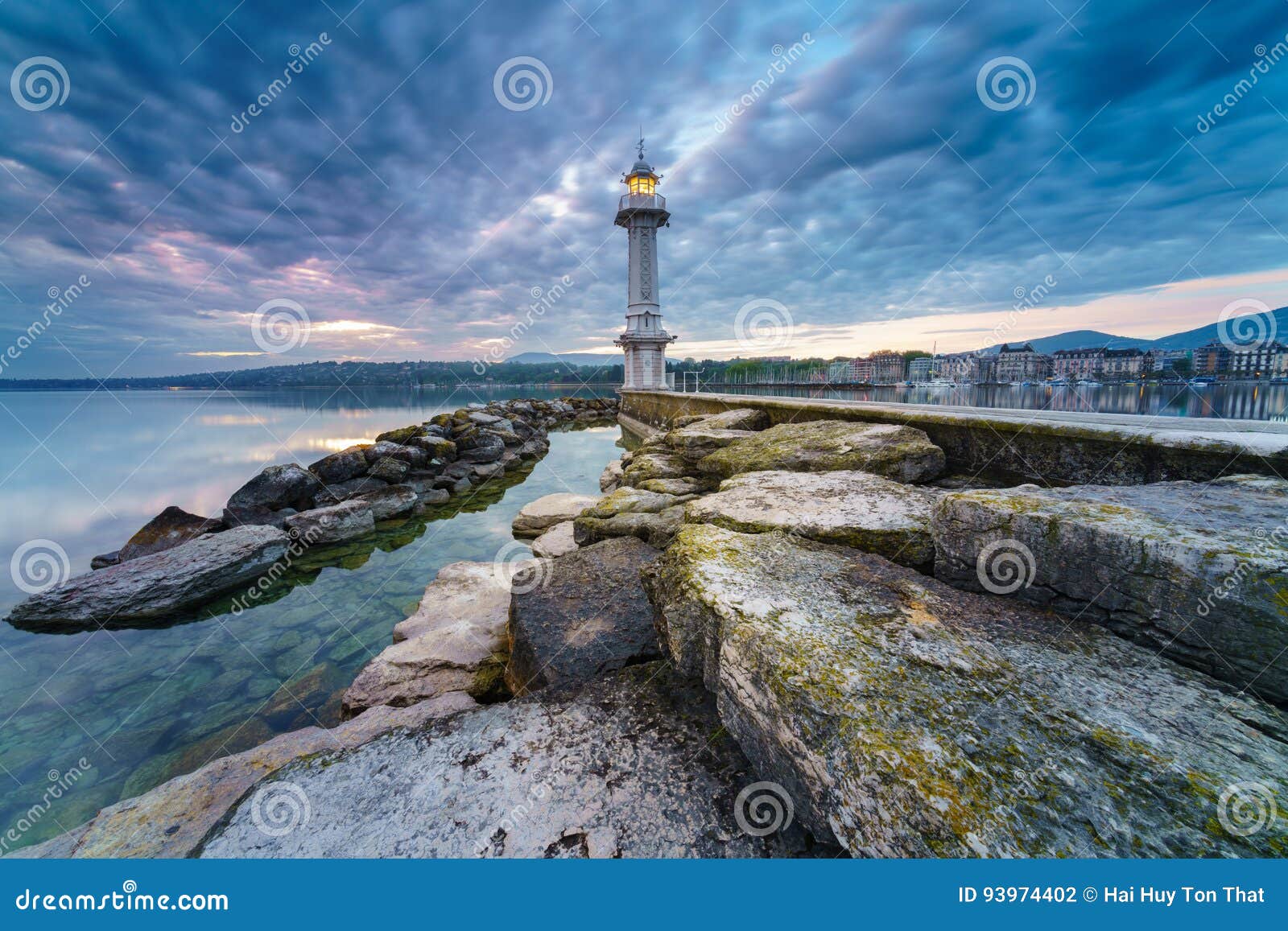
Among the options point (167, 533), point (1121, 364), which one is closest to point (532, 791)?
point (167, 533)

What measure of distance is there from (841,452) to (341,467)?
15648mm

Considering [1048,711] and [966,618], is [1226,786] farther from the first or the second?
[966,618]

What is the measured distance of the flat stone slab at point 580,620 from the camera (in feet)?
12.0

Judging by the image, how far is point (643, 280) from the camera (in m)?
38.1

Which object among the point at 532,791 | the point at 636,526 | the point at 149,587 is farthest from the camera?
the point at 149,587

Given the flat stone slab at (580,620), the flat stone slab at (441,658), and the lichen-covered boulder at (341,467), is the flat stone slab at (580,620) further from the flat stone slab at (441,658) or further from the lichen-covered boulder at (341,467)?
the lichen-covered boulder at (341,467)

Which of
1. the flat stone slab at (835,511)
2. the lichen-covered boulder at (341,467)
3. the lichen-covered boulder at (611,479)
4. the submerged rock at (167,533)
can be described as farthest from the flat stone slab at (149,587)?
the flat stone slab at (835,511)

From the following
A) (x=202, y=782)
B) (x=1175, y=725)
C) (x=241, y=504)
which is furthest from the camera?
(x=241, y=504)

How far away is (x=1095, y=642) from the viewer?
2.36 m

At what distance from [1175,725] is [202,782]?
19.6ft

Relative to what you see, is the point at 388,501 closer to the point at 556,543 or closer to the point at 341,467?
the point at 341,467

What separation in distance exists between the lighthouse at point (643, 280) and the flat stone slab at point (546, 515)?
2678 centimetres

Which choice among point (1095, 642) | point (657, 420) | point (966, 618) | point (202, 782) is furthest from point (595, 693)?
point (657, 420)

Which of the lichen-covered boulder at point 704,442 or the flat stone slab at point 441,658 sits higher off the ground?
the lichen-covered boulder at point 704,442
